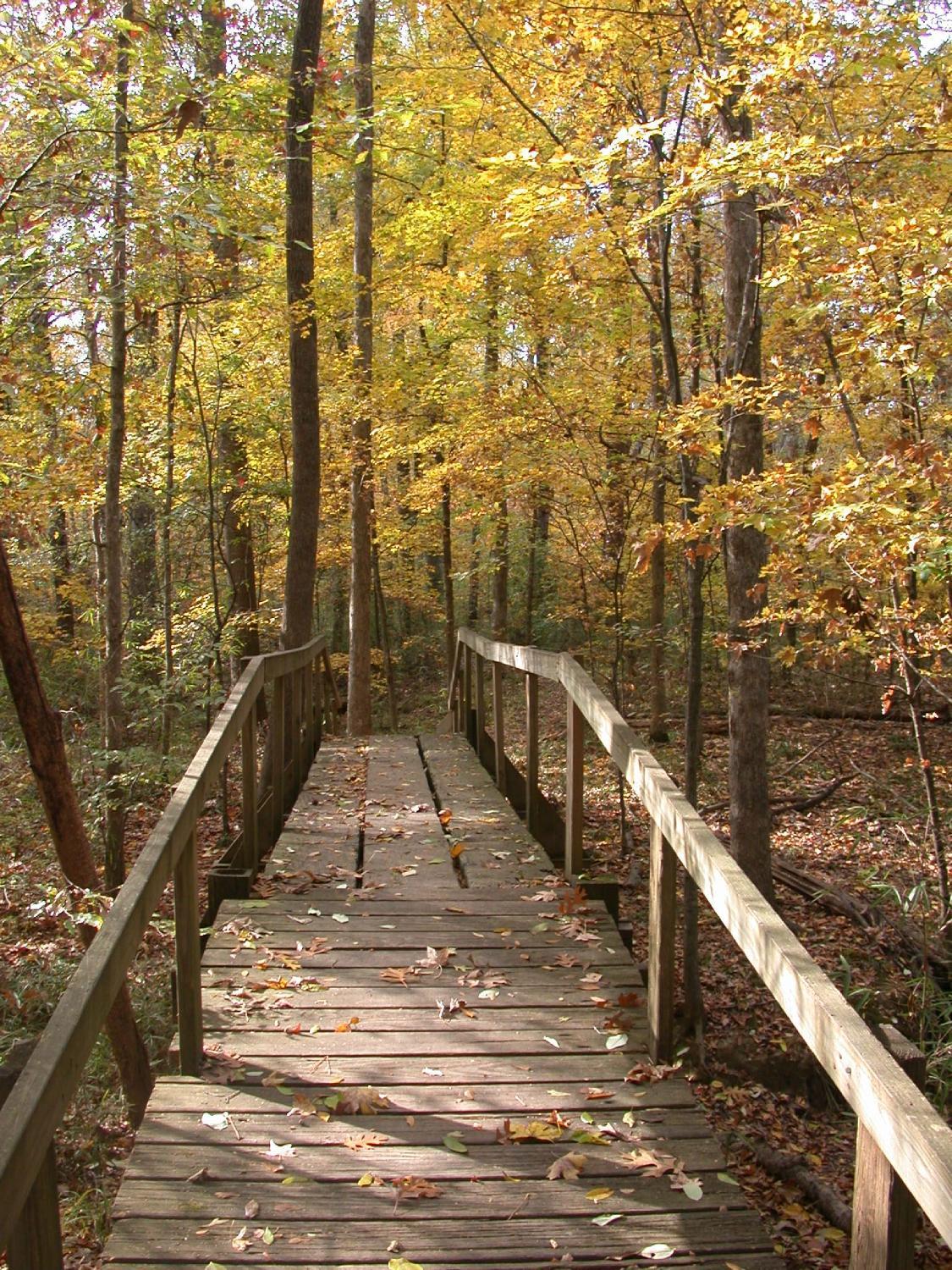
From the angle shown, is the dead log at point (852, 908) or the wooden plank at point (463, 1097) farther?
the dead log at point (852, 908)

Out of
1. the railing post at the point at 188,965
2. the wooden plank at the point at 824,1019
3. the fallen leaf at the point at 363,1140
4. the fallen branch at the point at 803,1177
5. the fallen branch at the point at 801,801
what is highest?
the wooden plank at the point at 824,1019

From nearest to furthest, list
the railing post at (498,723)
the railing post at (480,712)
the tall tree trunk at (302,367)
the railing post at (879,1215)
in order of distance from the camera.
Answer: the railing post at (879,1215)
the railing post at (498,723)
the railing post at (480,712)
the tall tree trunk at (302,367)

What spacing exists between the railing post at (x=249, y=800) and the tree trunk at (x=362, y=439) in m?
9.29

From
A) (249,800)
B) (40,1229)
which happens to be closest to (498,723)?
(249,800)

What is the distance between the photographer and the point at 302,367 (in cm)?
1017

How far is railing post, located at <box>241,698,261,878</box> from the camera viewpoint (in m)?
5.26

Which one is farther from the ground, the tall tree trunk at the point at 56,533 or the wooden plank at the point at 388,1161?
the tall tree trunk at the point at 56,533

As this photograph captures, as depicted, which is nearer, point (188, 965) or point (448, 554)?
point (188, 965)

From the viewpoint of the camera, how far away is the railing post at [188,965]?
11.3 ft

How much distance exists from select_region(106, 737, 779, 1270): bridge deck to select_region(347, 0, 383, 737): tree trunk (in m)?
9.67

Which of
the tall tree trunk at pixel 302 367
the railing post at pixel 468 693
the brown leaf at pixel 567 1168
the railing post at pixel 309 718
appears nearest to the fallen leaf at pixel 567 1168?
the brown leaf at pixel 567 1168

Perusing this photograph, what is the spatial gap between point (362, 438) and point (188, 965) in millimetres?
12412

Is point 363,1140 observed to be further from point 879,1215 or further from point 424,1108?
point 879,1215

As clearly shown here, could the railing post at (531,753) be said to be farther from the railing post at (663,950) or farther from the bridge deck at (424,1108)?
the railing post at (663,950)
